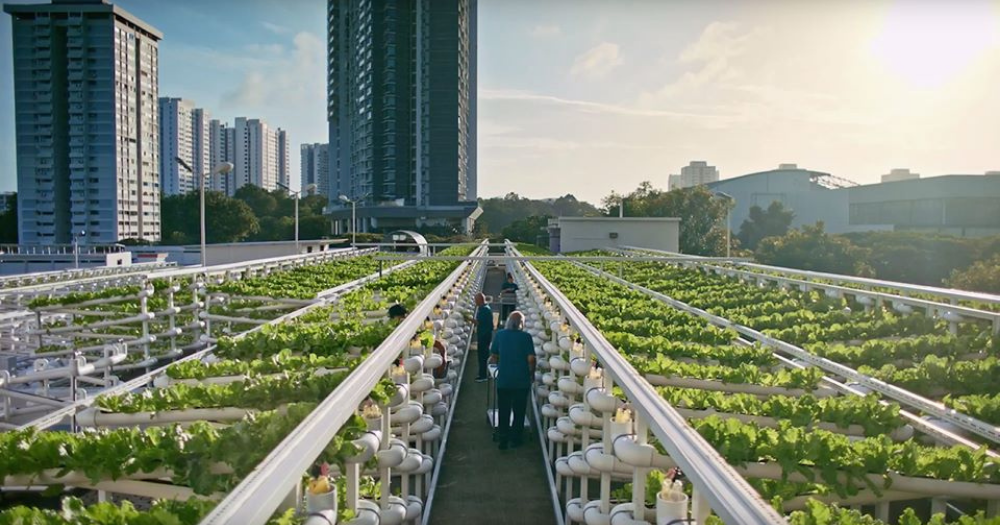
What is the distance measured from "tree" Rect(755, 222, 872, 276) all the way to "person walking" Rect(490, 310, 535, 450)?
4015cm

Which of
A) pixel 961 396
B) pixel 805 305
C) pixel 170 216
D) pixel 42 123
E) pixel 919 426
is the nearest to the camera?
pixel 919 426

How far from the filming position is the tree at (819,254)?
45938 millimetres

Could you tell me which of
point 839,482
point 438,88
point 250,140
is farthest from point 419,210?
point 839,482

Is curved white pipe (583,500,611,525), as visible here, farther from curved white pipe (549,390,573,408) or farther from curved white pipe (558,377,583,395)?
curved white pipe (549,390,573,408)

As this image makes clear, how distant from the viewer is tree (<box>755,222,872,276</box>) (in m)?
45.9

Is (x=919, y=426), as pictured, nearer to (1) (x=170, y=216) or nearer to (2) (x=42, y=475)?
(2) (x=42, y=475)

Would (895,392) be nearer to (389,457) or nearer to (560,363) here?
(560,363)

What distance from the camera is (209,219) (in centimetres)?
8700

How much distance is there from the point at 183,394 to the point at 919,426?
198 inches

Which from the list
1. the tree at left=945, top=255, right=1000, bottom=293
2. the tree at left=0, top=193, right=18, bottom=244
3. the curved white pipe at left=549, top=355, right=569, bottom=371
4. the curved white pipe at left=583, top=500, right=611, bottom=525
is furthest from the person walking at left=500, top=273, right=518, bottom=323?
the tree at left=0, top=193, right=18, bottom=244

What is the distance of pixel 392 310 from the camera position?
27.9 feet

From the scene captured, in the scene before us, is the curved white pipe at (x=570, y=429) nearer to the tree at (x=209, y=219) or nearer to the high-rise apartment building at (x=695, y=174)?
the tree at (x=209, y=219)

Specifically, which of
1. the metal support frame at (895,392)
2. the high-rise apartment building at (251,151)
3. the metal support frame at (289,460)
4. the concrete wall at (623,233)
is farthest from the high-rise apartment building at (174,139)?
the metal support frame at (289,460)

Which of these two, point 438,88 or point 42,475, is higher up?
point 438,88
